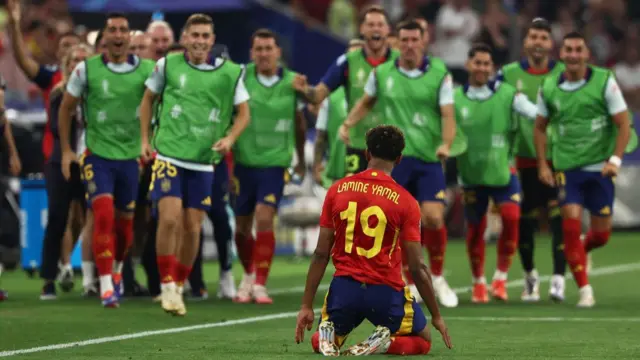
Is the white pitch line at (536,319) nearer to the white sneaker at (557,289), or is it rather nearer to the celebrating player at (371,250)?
the white sneaker at (557,289)

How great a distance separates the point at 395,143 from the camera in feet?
32.2

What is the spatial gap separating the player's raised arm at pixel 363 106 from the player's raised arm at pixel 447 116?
1.98ft

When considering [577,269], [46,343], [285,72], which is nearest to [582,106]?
[577,269]

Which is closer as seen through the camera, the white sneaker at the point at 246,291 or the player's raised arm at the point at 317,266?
the player's raised arm at the point at 317,266

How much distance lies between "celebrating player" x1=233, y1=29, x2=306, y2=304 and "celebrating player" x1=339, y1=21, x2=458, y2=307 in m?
0.92

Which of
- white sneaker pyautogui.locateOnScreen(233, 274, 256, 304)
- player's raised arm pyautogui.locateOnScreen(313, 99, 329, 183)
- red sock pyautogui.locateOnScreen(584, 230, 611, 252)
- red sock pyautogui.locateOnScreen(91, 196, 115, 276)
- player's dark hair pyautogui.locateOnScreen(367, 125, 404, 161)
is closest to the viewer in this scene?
player's dark hair pyautogui.locateOnScreen(367, 125, 404, 161)

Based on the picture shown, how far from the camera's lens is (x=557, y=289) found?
1498 centimetres

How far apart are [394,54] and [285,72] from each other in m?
1.06

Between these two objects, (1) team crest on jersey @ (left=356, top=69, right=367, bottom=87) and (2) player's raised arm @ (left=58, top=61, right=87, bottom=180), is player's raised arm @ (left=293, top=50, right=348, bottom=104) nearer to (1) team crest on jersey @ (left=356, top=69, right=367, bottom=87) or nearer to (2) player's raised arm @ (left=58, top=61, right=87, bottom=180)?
(1) team crest on jersey @ (left=356, top=69, right=367, bottom=87)

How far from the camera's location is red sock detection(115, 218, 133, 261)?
47.2ft

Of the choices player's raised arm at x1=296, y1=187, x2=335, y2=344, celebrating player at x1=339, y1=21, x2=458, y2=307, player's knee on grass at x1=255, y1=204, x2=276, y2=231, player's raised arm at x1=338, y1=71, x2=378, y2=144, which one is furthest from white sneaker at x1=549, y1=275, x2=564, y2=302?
player's raised arm at x1=296, y1=187, x2=335, y2=344

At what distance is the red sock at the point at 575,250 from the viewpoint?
14211mm

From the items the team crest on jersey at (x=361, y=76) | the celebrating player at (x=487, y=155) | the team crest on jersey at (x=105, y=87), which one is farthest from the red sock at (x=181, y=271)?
the celebrating player at (x=487, y=155)

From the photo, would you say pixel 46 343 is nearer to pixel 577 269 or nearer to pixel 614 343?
pixel 614 343
